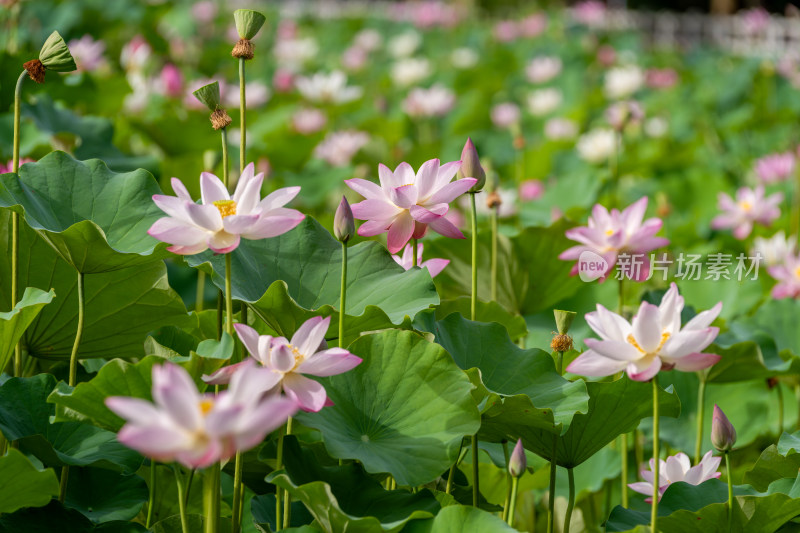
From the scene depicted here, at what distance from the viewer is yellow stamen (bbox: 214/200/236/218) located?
1.07 m

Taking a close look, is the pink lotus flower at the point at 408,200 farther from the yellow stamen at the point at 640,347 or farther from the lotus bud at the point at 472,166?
the yellow stamen at the point at 640,347

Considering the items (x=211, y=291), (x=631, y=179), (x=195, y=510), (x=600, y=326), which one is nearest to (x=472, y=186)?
(x=600, y=326)

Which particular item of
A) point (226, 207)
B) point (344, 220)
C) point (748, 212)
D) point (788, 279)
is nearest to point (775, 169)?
point (748, 212)

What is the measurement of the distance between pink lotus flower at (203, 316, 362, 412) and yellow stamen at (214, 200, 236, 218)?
0.51ft

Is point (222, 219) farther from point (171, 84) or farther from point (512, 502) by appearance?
point (171, 84)

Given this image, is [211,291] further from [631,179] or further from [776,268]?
[631,179]

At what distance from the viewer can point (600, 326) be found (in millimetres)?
1092


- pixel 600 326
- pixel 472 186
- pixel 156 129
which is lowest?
pixel 156 129

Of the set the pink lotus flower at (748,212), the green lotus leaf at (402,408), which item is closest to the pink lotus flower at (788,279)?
the pink lotus flower at (748,212)

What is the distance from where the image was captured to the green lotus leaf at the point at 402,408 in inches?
41.9

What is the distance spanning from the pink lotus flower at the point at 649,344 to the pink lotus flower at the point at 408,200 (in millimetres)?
241

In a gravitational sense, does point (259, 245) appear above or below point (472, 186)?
below

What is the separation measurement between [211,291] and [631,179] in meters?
1.99

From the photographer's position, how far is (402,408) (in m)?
1.13
